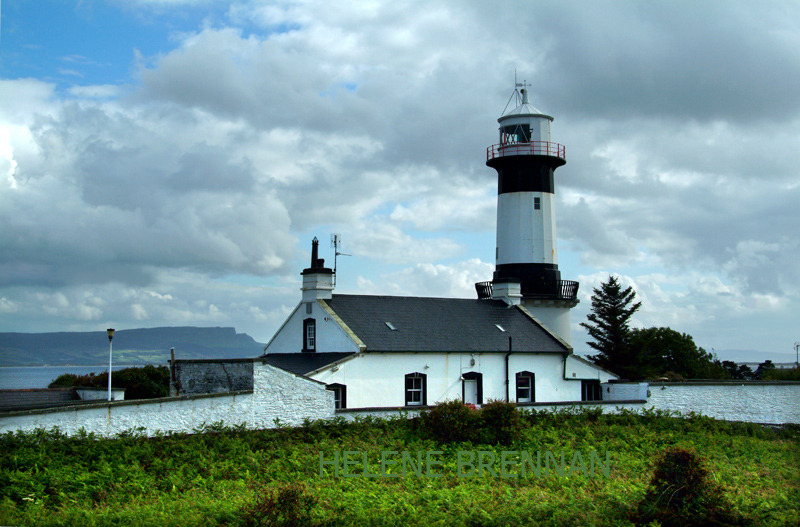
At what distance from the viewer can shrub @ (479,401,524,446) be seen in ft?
80.7

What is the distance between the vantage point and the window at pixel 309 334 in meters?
33.2

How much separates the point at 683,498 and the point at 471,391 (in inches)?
667

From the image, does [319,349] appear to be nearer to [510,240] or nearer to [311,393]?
[311,393]

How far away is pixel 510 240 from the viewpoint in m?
42.0

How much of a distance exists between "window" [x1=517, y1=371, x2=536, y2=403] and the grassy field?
7.07m

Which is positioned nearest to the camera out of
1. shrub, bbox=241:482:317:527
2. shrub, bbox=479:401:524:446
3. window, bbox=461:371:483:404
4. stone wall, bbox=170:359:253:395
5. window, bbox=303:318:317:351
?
shrub, bbox=241:482:317:527

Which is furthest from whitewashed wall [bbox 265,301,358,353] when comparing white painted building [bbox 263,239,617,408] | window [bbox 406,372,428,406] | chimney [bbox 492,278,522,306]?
chimney [bbox 492,278,522,306]

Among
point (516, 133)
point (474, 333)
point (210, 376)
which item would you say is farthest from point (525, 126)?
point (210, 376)

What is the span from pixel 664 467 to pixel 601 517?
174 cm

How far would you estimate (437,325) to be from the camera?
34219 millimetres

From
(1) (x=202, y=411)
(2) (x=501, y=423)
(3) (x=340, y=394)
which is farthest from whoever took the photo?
(3) (x=340, y=394)

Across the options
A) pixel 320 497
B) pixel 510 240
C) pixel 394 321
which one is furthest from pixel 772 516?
pixel 510 240

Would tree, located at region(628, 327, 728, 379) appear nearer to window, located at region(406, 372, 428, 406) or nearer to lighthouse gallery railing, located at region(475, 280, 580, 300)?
lighthouse gallery railing, located at region(475, 280, 580, 300)

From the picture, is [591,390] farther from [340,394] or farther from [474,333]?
[340,394]
